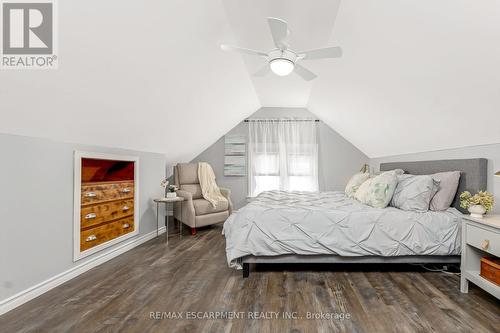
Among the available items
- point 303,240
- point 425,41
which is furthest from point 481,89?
point 303,240

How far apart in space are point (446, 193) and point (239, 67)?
284 cm

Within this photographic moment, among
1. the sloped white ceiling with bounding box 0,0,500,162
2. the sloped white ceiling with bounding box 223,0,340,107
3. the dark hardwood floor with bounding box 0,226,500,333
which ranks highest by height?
the sloped white ceiling with bounding box 223,0,340,107

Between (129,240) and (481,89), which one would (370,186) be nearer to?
(481,89)

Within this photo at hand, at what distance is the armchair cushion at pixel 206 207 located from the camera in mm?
3990

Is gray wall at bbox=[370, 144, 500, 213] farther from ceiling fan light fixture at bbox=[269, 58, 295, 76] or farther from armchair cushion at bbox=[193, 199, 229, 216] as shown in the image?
armchair cushion at bbox=[193, 199, 229, 216]

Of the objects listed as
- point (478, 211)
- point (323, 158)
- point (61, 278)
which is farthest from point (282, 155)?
point (61, 278)

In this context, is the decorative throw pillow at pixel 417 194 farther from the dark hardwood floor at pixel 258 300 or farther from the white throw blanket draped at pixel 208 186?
the white throw blanket draped at pixel 208 186

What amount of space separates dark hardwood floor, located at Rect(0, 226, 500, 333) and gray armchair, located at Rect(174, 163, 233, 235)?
1.23 m

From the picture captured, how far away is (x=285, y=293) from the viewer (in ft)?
6.78

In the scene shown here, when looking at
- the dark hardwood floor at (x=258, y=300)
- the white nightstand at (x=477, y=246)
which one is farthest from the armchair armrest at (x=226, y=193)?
the white nightstand at (x=477, y=246)

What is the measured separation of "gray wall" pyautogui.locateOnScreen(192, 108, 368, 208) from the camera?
542cm

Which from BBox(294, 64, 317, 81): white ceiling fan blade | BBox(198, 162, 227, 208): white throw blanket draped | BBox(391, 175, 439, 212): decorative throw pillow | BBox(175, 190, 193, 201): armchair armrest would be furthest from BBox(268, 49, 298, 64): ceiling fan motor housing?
BBox(198, 162, 227, 208): white throw blanket draped

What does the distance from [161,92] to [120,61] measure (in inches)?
28.3

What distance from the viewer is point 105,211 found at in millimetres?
2855
